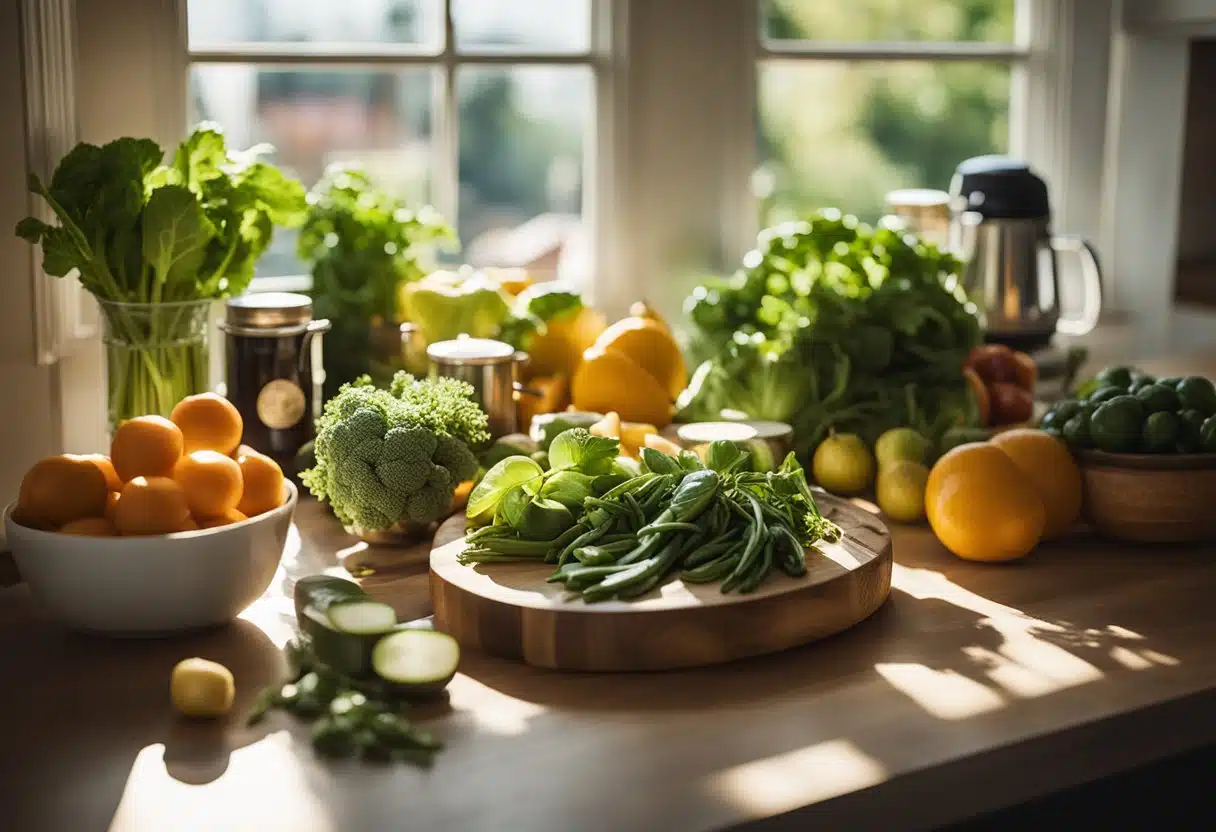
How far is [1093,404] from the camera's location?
5.39 feet

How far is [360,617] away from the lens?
117 centimetres

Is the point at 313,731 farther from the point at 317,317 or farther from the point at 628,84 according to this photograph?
the point at 628,84

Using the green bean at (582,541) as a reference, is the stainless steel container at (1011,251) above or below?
above

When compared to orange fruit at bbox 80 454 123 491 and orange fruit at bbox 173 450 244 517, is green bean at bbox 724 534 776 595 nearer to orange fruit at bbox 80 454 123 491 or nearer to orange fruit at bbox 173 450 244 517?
orange fruit at bbox 173 450 244 517

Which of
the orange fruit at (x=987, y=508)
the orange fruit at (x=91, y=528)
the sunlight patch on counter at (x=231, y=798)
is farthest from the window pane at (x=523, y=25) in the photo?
the sunlight patch on counter at (x=231, y=798)

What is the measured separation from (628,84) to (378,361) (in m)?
0.65

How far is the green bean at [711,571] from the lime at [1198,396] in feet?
→ 2.14

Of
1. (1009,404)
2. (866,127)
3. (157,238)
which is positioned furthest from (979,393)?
(866,127)

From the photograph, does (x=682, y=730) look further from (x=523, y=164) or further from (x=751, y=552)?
(x=523, y=164)

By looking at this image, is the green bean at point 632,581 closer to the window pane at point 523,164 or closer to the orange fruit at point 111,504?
the orange fruit at point 111,504

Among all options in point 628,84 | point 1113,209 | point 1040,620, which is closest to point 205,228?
point 628,84

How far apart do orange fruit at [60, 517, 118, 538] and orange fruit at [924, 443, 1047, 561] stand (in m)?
0.87

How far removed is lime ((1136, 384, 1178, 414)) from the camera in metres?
1.61

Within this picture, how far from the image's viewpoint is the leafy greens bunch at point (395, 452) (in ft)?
4.88
